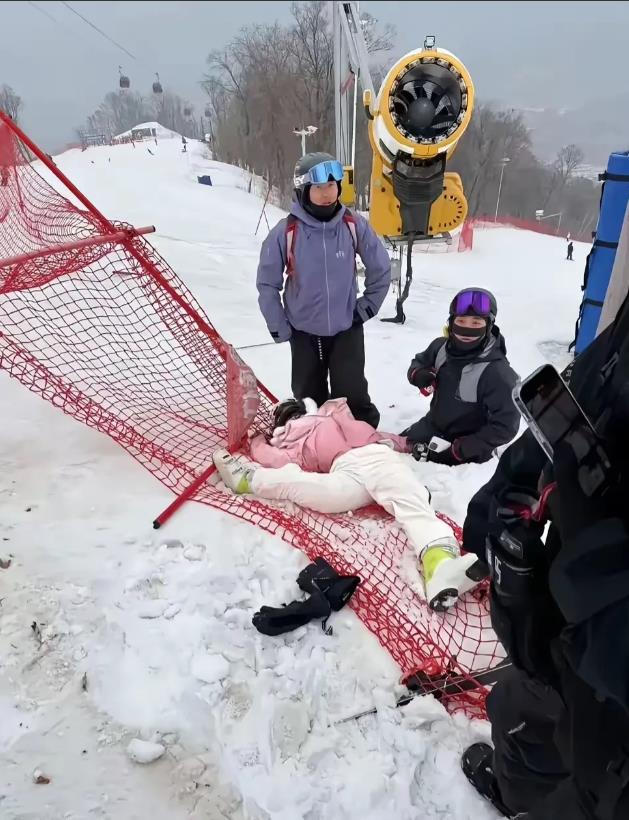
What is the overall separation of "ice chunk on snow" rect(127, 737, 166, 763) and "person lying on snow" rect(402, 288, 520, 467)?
2054 mm

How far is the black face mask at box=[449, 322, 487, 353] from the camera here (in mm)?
2852

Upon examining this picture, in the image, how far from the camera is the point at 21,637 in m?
1.92

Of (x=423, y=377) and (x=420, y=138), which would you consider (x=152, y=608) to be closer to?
(x=423, y=377)

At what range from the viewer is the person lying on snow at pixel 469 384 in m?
2.84

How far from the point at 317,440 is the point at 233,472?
0.48 m

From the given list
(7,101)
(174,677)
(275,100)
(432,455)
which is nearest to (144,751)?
(174,677)

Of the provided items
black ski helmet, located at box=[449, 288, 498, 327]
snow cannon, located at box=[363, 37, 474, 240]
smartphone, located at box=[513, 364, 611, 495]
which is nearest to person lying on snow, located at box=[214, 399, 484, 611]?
black ski helmet, located at box=[449, 288, 498, 327]

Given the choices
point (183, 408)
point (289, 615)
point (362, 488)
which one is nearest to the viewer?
point (289, 615)

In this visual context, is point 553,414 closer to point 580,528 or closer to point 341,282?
point 580,528

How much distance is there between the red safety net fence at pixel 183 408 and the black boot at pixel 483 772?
17cm

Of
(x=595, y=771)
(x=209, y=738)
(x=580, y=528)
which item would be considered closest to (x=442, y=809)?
(x=209, y=738)

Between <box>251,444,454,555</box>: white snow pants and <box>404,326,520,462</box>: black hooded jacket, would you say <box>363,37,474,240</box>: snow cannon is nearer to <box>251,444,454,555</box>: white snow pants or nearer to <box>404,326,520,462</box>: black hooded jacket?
<box>404,326,520,462</box>: black hooded jacket

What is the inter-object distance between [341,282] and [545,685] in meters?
2.41

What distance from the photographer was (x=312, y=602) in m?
2.07
